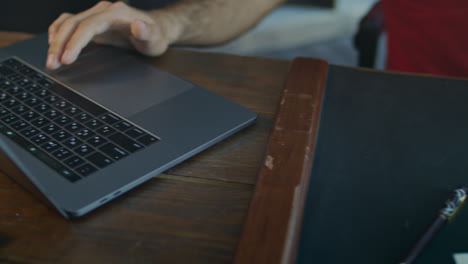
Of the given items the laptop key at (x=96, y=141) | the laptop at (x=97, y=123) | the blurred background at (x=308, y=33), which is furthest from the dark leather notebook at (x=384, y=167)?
the blurred background at (x=308, y=33)

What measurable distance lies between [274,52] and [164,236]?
2129 millimetres

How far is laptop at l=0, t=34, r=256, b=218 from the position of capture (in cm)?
47

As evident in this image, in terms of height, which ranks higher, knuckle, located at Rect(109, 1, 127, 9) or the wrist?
knuckle, located at Rect(109, 1, 127, 9)

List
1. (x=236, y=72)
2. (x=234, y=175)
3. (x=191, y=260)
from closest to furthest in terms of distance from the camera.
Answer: (x=191, y=260), (x=234, y=175), (x=236, y=72)

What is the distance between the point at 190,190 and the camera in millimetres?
500

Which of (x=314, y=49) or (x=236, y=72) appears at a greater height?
(x=236, y=72)

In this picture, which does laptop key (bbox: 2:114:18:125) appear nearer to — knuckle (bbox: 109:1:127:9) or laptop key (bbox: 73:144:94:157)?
laptop key (bbox: 73:144:94:157)

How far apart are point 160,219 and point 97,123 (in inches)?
6.4

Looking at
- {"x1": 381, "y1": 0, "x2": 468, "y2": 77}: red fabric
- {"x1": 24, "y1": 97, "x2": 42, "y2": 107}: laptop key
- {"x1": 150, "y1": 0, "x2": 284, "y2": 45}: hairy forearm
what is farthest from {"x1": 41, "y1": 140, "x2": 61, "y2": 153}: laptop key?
{"x1": 381, "y1": 0, "x2": 468, "y2": 77}: red fabric

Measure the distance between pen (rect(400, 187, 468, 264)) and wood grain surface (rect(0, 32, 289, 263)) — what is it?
167 mm

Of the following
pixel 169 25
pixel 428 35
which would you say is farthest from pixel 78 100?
pixel 428 35

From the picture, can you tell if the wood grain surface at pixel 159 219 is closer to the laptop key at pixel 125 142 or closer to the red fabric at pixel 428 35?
the laptop key at pixel 125 142

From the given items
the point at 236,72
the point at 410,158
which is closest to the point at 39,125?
the point at 236,72

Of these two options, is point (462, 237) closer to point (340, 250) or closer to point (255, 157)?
point (340, 250)
